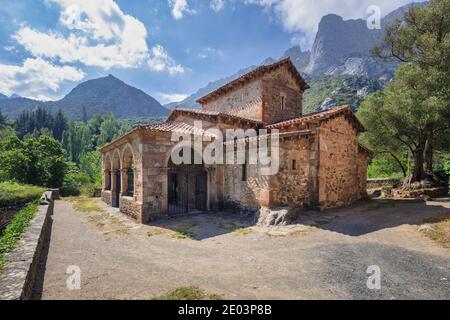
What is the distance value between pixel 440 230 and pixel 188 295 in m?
8.96

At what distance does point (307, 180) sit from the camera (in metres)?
11.6

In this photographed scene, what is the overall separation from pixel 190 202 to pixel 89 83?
7929 inches

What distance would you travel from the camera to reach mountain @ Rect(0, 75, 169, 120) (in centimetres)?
15162

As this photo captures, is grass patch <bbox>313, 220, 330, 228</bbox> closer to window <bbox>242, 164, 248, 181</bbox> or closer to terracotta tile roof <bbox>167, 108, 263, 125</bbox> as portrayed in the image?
window <bbox>242, 164, 248, 181</bbox>

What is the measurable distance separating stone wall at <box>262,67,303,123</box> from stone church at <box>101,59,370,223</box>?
0.07 meters

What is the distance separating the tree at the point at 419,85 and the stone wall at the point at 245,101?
920cm

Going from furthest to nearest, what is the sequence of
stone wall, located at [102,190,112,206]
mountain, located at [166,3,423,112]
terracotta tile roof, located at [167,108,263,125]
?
mountain, located at [166,3,423,112], stone wall, located at [102,190,112,206], terracotta tile roof, located at [167,108,263,125]

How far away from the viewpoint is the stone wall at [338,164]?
1188 centimetres

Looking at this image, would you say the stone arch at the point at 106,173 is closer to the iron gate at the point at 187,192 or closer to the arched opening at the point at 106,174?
the arched opening at the point at 106,174

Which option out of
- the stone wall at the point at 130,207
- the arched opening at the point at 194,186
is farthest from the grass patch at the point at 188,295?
the arched opening at the point at 194,186

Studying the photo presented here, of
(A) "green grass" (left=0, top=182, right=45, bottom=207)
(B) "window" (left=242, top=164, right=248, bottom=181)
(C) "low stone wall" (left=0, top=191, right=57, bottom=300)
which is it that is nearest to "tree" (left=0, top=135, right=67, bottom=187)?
(A) "green grass" (left=0, top=182, right=45, bottom=207)
